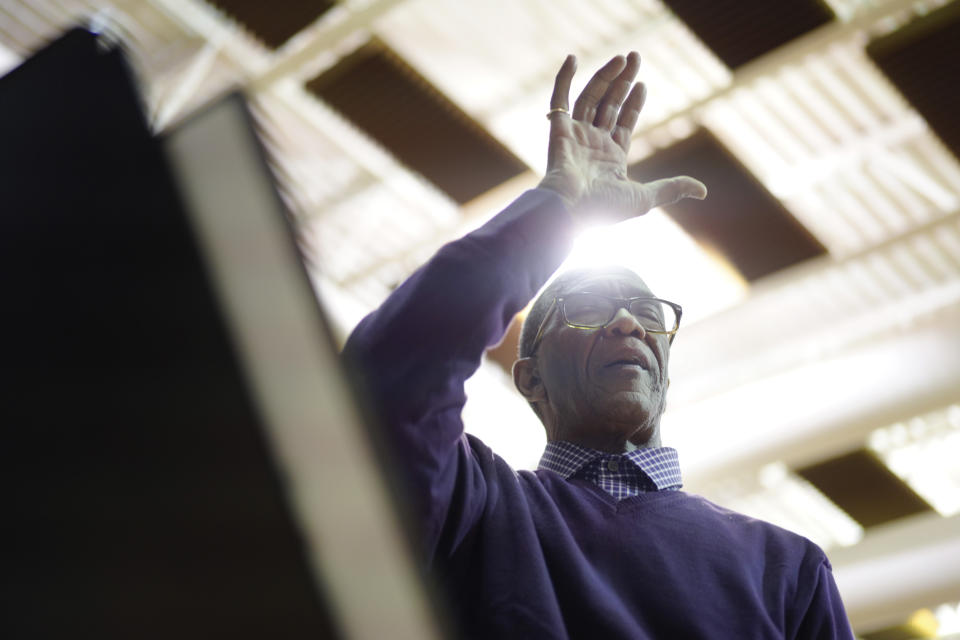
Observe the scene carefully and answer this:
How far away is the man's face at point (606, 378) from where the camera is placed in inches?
66.6

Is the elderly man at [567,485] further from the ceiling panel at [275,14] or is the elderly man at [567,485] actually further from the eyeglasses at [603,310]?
the ceiling panel at [275,14]

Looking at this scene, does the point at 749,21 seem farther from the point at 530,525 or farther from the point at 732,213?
the point at 530,525

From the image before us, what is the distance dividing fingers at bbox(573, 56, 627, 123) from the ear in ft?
1.92

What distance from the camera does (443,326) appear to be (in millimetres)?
1052

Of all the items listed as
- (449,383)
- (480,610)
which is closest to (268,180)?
(449,383)

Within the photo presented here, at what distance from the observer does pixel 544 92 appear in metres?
5.39

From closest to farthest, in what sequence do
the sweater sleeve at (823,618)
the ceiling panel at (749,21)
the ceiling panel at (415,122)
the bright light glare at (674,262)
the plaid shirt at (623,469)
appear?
the sweater sleeve at (823,618), the plaid shirt at (623,469), the ceiling panel at (749,21), the ceiling panel at (415,122), the bright light glare at (674,262)

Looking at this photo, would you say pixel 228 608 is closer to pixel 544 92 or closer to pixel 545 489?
pixel 545 489

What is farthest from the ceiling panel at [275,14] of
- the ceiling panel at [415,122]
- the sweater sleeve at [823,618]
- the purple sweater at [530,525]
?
the sweater sleeve at [823,618]

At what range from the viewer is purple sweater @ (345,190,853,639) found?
1053mm

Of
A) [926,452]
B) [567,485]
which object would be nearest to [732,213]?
[926,452]

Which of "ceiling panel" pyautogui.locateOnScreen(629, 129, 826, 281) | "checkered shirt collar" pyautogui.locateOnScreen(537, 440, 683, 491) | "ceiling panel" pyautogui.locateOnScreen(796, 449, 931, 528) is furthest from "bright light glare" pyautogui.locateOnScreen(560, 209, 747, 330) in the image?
"checkered shirt collar" pyautogui.locateOnScreen(537, 440, 683, 491)

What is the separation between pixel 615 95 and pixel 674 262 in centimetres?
464

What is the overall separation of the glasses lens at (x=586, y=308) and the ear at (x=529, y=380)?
0.38 feet
